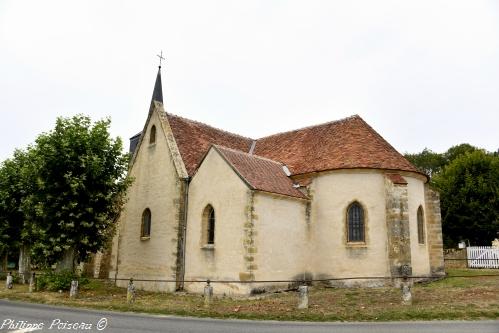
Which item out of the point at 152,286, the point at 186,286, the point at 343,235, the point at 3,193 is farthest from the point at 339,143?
the point at 3,193

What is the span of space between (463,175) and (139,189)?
93.9 ft

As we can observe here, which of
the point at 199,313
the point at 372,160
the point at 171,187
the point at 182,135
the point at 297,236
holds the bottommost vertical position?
the point at 199,313

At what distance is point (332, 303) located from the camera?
15.2 meters

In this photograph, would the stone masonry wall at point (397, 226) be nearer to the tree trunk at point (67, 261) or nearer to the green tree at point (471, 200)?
the tree trunk at point (67, 261)

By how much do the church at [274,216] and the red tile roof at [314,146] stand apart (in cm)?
9

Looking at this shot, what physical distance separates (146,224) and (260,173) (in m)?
7.32

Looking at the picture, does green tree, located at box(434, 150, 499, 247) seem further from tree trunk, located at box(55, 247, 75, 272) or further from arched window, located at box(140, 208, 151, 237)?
tree trunk, located at box(55, 247, 75, 272)

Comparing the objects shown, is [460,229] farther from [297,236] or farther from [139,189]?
[139,189]

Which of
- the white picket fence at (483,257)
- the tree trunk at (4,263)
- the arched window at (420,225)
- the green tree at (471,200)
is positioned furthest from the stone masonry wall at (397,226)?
the tree trunk at (4,263)

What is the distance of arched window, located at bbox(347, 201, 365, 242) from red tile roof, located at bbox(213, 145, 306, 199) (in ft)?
7.99

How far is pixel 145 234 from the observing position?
2334 centimetres

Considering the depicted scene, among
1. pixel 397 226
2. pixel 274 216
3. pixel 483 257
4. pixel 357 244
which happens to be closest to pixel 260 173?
pixel 274 216

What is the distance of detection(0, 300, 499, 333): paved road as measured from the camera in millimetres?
10633

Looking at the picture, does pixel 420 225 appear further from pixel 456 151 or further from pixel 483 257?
pixel 456 151
